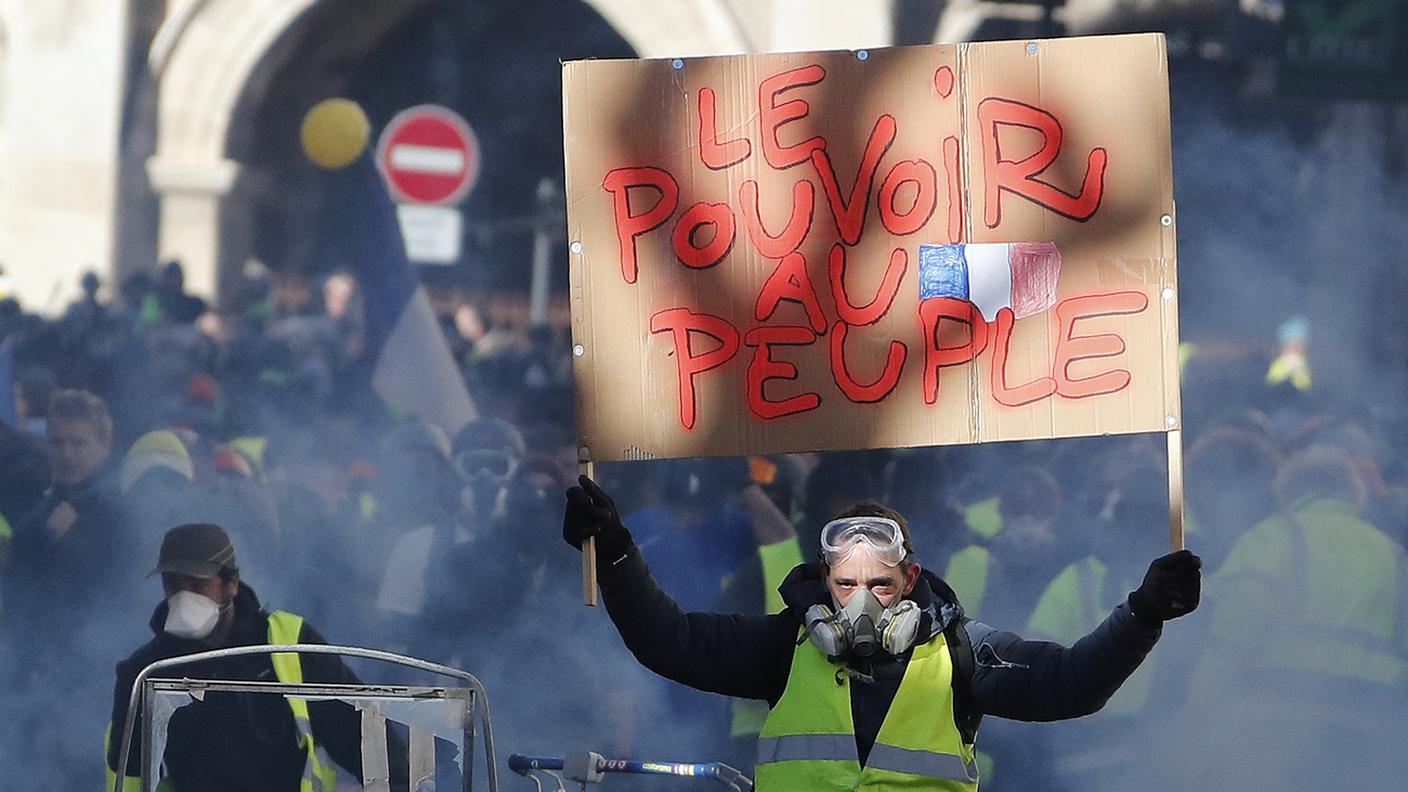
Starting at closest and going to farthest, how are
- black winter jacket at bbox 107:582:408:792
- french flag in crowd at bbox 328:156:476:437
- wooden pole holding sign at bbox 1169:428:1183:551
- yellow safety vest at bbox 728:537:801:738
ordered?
1. wooden pole holding sign at bbox 1169:428:1183:551
2. black winter jacket at bbox 107:582:408:792
3. yellow safety vest at bbox 728:537:801:738
4. french flag in crowd at bbox 328:156:476:437

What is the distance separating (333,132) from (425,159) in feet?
3.04

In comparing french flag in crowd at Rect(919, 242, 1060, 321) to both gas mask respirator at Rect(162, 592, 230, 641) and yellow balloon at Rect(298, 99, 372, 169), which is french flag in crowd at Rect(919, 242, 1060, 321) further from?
yellow balloon at Rect(298, 99, 372, 169)

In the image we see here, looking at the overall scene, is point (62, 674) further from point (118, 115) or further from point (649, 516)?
point (118, 115)

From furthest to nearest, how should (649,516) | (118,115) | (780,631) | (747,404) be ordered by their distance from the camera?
1. (118,115)
2. (649,516)
3. (747,404)
4. (780,631)

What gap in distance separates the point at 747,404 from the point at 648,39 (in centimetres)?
753

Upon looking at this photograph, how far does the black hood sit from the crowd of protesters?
2.85 m

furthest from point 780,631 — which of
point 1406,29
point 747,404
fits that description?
point 1406,29

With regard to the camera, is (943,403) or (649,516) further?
(649,516)

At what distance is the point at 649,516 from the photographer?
19.9ft

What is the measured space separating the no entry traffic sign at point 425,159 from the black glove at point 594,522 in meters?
7.29

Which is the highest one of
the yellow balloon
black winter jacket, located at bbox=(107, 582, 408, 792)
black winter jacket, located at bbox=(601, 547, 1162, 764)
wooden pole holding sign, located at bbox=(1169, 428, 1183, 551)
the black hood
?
the yellow balloon

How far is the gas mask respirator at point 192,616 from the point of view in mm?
4625

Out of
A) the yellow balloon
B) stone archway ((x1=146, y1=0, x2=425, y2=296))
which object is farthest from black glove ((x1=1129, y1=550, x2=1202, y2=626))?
the yellow balloon

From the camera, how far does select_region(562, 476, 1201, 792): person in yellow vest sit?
2.75 metres
